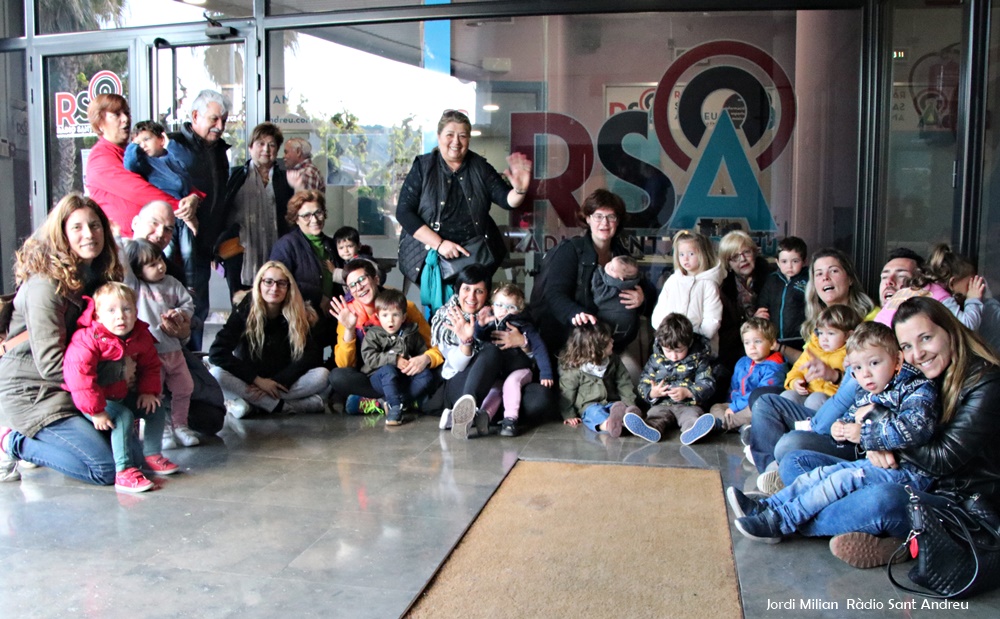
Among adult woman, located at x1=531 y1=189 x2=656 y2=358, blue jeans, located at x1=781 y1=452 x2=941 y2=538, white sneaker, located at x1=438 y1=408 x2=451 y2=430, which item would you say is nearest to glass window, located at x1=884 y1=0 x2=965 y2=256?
adult woman, located at x1=531 y1=189 x2=656 y2=358

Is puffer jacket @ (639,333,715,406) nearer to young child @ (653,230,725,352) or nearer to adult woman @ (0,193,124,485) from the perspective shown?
young child @ (653,230,725,352)

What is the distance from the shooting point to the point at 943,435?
3.04 meters

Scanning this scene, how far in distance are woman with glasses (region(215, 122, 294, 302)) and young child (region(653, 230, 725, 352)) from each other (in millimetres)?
2744

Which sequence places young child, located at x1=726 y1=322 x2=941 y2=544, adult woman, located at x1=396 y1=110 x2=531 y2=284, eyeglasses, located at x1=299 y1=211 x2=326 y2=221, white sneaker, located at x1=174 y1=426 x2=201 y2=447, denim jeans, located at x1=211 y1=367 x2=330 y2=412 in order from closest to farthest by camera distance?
young child, located at x1=726 y1=322 x2=941 y2=544 < white sneaker, located at x1=174 y1=426 x2=201 y2=447 < denim jeans, located at x1=211 y1=367 x2=330 y2=412 < adult woman, located at x1=396 y1=110 x2=531 y2=284 < eyeglasses, located at x1=299 y1=211 x2=326 y2=221

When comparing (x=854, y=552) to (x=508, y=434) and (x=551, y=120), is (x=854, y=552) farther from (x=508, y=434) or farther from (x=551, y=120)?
(x=551, y=120)

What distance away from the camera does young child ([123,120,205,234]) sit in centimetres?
592

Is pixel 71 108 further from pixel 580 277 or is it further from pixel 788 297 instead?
pixel 788 297

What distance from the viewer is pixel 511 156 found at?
253 inches

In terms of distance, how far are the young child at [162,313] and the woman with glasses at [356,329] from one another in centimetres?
104

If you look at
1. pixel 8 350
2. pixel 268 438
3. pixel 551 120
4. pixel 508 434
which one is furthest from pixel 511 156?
pixel 8 350

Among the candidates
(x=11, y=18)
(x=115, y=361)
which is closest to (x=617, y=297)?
(x=115, y=361)

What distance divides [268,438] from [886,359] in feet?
10.9

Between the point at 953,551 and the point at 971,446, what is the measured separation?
362 mm

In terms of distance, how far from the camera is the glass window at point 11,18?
7.51m
